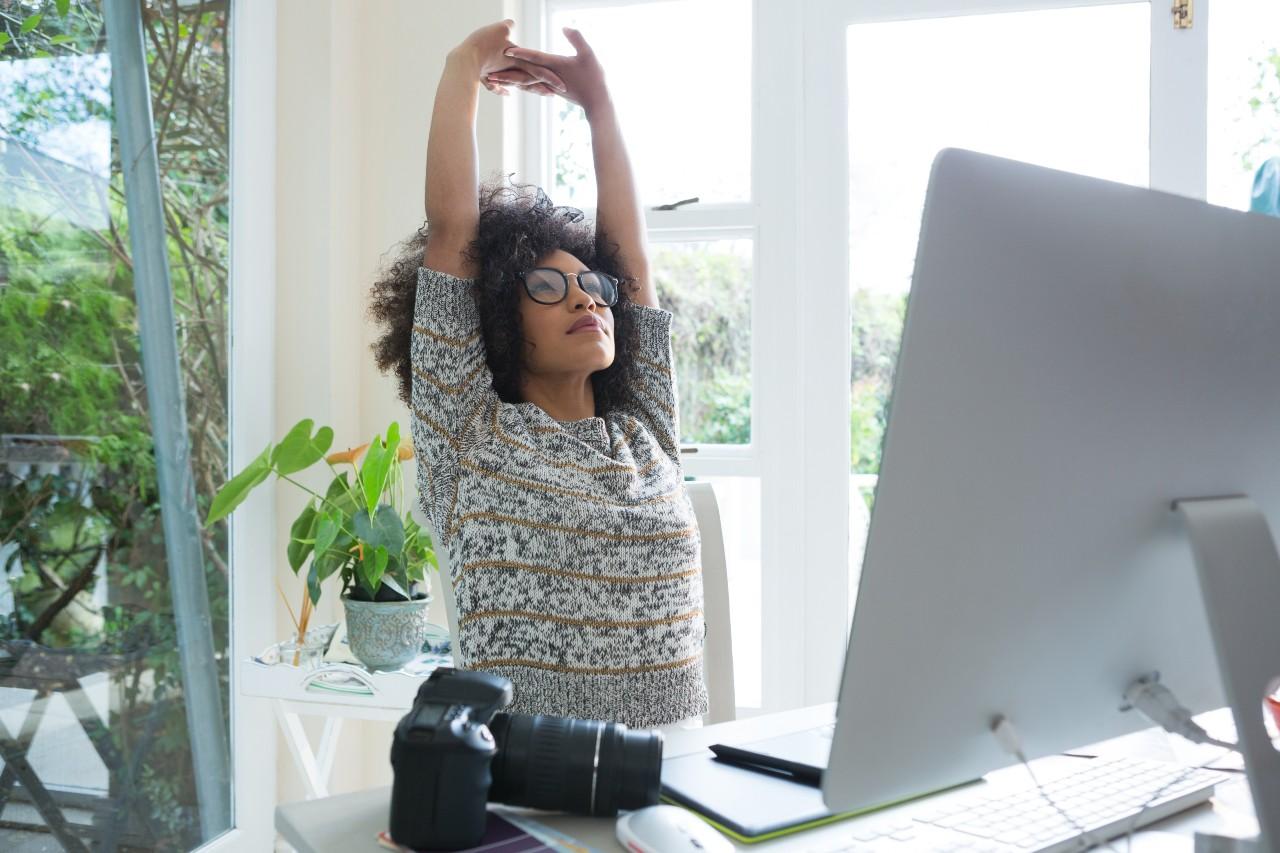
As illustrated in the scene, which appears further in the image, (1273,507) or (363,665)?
(363,665)

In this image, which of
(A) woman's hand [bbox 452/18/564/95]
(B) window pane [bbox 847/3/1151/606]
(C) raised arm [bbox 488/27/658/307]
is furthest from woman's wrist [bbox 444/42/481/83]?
(B) window pane [bbox 847/3/1151/606]

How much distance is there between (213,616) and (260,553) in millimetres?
165

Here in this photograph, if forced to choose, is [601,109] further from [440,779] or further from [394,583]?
[440,779]

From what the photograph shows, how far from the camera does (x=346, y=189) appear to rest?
2.20m

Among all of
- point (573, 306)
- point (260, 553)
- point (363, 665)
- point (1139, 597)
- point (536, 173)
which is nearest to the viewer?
point (1139, 597)

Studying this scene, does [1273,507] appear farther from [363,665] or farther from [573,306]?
[363,665]

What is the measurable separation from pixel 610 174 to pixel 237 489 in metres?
0.85

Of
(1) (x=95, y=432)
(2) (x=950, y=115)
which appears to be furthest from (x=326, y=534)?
(2) (x=950, y=115)

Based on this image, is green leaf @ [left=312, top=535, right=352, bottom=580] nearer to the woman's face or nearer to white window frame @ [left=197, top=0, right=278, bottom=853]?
white window frame @ [left=197, top=0, right=278, bottom=853]

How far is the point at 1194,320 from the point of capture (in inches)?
24.2

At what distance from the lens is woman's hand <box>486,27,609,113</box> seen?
1.62 metres

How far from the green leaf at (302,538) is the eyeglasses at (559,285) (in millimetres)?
691

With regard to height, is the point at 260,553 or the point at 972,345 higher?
the point at 972,345

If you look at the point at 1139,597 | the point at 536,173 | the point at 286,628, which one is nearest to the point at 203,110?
the point at 536,173
